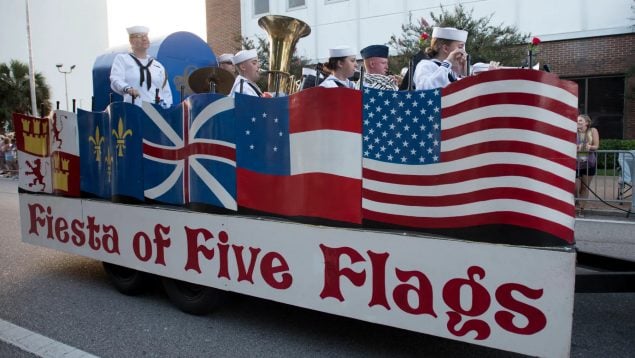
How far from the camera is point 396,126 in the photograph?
314cm

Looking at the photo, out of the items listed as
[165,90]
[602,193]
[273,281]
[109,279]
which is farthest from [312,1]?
[273,281]

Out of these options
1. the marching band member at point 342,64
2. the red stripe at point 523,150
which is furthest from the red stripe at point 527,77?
the marching band member at point 342,64

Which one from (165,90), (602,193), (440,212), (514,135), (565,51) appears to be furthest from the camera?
(565,51)

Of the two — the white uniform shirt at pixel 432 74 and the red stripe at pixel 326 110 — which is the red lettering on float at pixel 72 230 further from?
the white uniform shirt at pixel 432 74

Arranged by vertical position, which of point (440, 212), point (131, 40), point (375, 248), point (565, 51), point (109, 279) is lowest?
point (109, 279)

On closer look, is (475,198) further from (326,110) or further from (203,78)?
(203,78)

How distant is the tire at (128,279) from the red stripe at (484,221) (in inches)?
103

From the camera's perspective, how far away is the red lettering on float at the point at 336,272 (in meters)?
3.30

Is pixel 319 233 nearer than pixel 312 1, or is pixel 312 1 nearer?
pixel 319 233

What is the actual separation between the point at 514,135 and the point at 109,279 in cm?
449

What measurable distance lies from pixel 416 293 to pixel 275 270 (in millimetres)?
1060

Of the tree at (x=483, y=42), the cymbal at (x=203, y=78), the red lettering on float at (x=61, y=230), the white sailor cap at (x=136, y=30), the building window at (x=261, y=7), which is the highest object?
the building window at (x=261, y=7)

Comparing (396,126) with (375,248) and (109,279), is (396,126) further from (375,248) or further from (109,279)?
(109,279)

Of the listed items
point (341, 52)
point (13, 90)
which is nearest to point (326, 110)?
point (341, 52)
